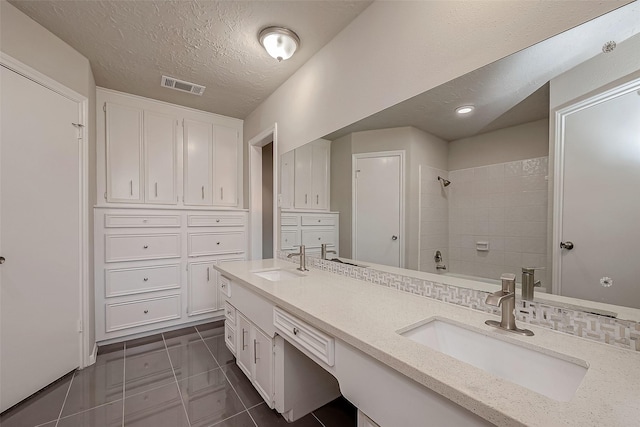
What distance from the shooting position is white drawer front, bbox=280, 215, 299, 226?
2.34 m

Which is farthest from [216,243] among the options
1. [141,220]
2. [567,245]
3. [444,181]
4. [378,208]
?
[567,245]

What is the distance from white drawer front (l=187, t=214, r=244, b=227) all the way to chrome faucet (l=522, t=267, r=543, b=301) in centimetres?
285

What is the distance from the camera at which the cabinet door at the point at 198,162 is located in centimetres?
298

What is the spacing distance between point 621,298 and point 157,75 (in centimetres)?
316

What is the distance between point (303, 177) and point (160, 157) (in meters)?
1.70

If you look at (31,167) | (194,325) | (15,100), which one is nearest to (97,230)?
(31,167)

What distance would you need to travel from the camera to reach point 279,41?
1.79 metres

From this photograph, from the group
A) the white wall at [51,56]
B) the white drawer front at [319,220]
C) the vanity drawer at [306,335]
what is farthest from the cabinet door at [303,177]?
the white wall at [51,56]

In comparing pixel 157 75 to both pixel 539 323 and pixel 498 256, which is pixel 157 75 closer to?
pixel 498 256

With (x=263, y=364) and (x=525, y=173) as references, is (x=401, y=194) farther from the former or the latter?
(x=263, y=364)

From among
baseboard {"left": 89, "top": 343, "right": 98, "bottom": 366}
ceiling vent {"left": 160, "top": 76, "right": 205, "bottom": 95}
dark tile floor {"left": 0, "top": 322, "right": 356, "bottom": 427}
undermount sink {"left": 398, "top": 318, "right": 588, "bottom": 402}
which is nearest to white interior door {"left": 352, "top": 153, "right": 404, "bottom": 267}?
undermount sink {"left": 398, "top": 318, "right": 588, "bottom": 402}

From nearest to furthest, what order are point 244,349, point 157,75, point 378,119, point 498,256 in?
point 498,256 → point 378,119 → point 244,349 → point 157,75

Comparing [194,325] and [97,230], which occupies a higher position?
[97,230]

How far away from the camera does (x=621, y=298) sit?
0.80 metres
